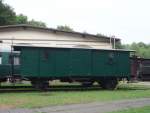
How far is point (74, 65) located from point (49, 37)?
14187 mm

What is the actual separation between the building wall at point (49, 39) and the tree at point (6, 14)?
30373 millimetres

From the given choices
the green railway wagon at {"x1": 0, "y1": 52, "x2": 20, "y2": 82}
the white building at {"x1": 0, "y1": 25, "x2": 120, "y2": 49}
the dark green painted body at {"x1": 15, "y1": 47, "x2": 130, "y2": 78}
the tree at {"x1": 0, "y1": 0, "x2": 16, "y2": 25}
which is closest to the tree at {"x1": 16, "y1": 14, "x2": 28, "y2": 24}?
the tree at {"x1": 0, "y1": 0, "x2": 16, "y2": 25}

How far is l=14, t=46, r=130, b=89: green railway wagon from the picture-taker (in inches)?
1215

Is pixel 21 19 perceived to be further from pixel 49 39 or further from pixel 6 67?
pixel 6 67

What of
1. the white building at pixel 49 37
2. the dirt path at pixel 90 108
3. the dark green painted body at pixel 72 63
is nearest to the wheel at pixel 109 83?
the dark green painted body at pixel 72 63

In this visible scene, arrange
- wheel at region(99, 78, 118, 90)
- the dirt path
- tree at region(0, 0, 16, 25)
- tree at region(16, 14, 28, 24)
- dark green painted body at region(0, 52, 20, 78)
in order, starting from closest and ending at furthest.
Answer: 1. the dirt path
2. dark green painted body at region(0, 52, 20, 78)
3. wheel at region(99, 78, 118, 90)
4. tree at region(0, 0, 16, 25)
5. tree at region(16, 14, 28, 24)

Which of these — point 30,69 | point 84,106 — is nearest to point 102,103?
point 84,106

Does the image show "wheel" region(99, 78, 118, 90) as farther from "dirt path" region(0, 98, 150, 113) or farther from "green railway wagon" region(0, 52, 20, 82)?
"dirt path" region(0, 98, 150, 113)

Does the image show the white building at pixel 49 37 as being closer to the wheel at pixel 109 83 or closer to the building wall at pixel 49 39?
the building wall at pixel 49 39

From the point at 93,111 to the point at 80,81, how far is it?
14.3 meters

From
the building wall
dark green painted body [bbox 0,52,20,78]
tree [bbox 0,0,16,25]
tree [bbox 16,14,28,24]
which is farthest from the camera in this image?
tree [bbox 16,14,28,24]

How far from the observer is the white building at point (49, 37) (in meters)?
44.4

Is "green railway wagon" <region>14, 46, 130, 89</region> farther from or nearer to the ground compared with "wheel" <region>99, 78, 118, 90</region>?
farther from the ground

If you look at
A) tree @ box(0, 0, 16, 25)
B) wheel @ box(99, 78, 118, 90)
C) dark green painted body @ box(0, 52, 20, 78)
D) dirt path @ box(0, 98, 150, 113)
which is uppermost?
tree @ box(0, 0, 16, 25)
